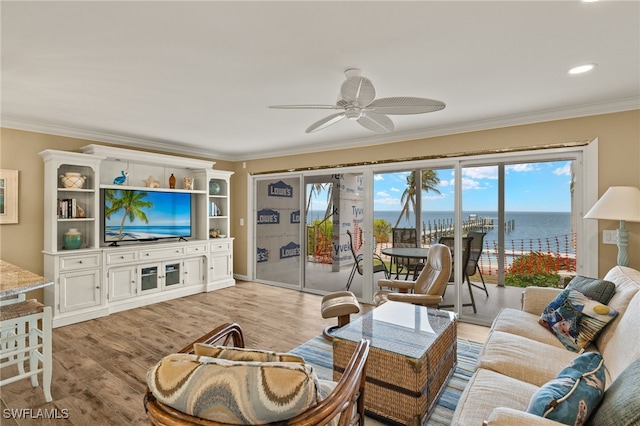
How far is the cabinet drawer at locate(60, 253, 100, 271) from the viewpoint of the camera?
12.8 ft

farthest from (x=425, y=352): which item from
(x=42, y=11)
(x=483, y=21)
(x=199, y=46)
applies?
(x=42, y=11)

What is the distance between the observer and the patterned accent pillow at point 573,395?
112cm

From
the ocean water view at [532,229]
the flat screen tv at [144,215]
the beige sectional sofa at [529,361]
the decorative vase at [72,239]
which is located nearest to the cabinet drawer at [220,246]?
the flat screen tv at [144,215]

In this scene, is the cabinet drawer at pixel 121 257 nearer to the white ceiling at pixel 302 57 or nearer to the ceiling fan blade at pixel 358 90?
the white ceiling at pixel 302 57

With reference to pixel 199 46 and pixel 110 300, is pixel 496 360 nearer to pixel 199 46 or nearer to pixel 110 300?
pixel 199 46

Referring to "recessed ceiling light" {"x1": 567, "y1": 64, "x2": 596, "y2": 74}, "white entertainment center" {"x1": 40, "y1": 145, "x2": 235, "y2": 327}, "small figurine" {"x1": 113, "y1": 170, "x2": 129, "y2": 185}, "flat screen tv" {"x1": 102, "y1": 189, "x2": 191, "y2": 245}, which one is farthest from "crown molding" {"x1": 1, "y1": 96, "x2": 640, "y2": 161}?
"recessed ceiling light" {"x1": 567, "y1": 64, "x2": 596, "y2": 74}

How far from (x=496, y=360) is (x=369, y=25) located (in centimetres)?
209

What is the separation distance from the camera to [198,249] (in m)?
5.43

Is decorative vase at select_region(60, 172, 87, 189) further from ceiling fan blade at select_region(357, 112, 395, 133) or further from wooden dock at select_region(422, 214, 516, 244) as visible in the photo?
wooden dock at select_region(422, 214, 516, 244)

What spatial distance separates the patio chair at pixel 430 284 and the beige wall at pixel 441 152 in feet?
4.99

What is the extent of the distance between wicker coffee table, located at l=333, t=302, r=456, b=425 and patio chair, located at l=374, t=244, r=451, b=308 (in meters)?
0.41

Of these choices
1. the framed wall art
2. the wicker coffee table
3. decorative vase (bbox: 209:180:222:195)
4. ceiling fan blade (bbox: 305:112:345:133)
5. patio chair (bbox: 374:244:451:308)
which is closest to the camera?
the wicker coffee table

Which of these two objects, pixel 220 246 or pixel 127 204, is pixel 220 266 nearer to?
pixel 220 246

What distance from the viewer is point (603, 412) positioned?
1086 millimetres
